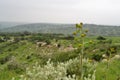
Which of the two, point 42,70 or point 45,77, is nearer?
point 45,77

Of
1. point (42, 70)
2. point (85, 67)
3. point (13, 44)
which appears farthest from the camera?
point (13, 44)

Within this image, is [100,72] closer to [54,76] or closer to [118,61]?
[118,61]

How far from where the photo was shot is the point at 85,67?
979cm

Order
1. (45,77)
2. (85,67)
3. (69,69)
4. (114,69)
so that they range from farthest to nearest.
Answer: (114,69) < (85,67) < (69,69) < (45,77)

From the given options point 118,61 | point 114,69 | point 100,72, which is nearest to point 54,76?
point 100,72

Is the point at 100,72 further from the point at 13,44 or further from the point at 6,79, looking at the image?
the point at 13,44

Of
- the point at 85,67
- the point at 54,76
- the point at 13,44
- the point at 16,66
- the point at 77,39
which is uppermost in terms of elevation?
the point at 77,39

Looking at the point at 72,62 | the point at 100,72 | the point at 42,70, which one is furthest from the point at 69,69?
the point at 42,70

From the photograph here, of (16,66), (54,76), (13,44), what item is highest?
(54,76)

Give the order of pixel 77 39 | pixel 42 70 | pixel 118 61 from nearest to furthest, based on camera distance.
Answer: pixel 77 39, pixel 42 70, pixel 118 61

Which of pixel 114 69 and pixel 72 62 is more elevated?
pixel 72 62

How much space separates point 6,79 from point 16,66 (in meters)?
4.80

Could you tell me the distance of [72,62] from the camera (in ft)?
30.6

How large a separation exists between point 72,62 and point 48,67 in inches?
120
